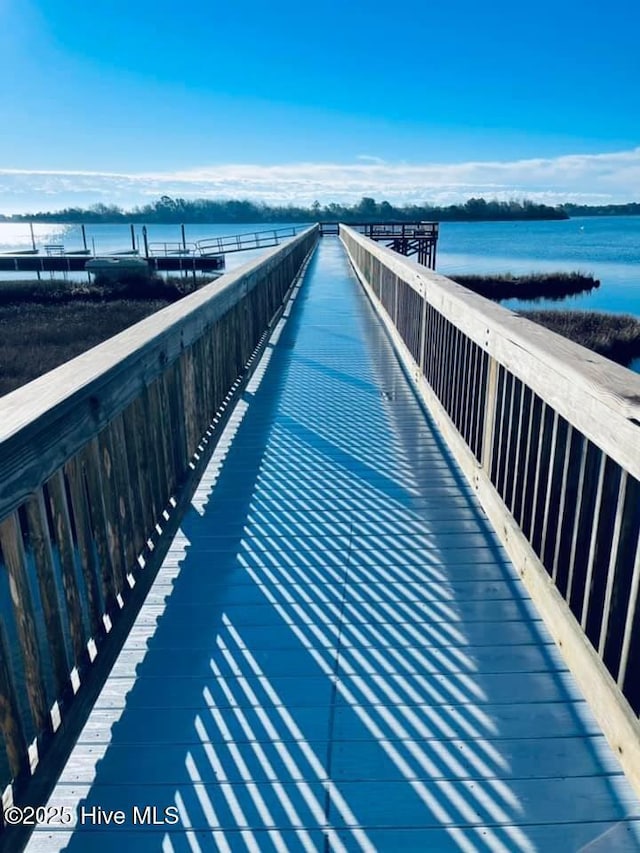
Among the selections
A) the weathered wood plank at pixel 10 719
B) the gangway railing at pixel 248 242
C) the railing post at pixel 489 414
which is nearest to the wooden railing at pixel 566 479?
the railing post at pixel 489 414

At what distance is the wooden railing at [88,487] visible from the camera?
1.73 metres

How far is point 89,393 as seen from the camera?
2068 mm

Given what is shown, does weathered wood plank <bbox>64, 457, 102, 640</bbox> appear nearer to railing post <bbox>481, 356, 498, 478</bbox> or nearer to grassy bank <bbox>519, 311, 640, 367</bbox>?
railing post <bbox>481, 356, 498, 478</bbox>

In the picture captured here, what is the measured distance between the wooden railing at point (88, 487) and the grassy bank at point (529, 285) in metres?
45.2

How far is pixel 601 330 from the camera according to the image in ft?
92.1

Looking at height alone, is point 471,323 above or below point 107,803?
above

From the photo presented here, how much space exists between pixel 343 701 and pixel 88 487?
116 centimetres

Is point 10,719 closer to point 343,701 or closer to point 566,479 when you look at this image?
point 343,701

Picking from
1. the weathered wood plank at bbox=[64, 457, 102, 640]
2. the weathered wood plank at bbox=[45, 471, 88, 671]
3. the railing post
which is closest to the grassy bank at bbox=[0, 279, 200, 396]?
the railing post

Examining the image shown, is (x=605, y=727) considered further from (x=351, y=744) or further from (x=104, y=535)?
(x=104, y=535)

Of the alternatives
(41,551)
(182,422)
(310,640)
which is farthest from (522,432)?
(41,551)

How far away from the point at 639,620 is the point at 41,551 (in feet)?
5.40

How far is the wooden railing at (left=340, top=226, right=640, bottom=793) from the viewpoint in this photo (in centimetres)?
194

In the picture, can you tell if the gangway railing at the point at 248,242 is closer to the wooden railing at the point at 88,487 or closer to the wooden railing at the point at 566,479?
the wooden railing at the point at 566,479
